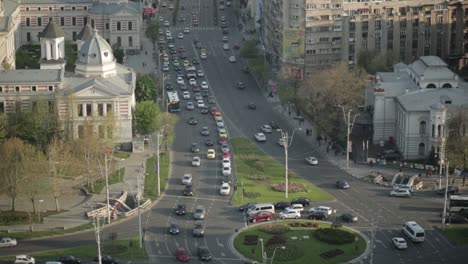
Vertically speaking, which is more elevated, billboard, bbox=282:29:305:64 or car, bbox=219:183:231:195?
billboard, bbox=282:29:305:64

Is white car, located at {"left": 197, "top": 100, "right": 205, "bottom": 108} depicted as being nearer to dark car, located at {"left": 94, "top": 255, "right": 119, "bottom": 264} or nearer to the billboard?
the billboard

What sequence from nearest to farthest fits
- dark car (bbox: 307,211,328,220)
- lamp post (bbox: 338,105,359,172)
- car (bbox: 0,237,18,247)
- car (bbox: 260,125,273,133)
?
1. car (bbox: 0,237,18,247)
2. dark car (bbox: 307,211,328,220)
3. lamp post (bbox: 338,105,359,172)
4. car (bbox: 260,125,273,133)

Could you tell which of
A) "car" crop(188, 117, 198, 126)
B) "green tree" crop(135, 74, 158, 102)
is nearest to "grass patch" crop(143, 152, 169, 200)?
"car" crop(188, 117, 198, 126)

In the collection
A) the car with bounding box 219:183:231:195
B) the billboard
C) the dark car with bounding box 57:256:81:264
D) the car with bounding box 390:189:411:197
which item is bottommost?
the dark car with bounding box 57:256:81:264

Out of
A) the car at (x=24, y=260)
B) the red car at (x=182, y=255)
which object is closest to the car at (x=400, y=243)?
the red car at (x=182, y=255)

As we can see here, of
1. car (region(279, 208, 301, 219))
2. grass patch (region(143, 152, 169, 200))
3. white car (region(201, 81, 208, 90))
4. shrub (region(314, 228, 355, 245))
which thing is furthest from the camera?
white car (region(201, 81, 208, 90))

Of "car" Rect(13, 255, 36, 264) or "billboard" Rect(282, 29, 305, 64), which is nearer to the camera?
"car" Rect(13, 255, 36, 264)

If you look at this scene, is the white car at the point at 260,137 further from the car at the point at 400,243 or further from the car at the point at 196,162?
the car at the point at 400,243
